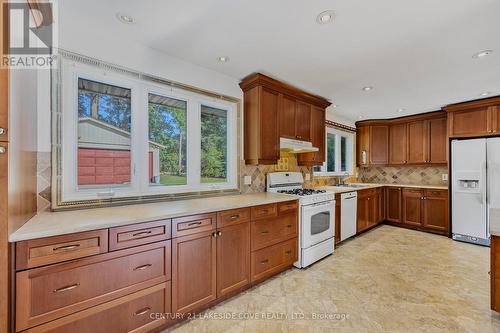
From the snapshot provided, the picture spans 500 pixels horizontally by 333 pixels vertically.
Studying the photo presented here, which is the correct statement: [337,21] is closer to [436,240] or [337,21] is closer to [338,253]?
[338,253]

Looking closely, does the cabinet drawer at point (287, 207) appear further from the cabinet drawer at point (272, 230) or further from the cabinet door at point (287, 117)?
the cabinet door at point (287, 117)

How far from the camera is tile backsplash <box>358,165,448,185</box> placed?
4.77 m

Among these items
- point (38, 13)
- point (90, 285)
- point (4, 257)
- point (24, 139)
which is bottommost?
point (90, 285)

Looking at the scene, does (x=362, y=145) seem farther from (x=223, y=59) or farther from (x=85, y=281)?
(x=85, y=281)

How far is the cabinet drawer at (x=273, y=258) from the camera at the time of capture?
234 cm

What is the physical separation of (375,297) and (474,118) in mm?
3643

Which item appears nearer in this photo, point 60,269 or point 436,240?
point 60,269

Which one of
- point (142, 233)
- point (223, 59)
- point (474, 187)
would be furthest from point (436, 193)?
point (142, 233)

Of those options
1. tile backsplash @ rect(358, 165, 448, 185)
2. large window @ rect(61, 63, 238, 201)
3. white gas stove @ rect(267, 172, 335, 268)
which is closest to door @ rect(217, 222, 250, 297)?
large window @ rect(61, 63, 238, 201)

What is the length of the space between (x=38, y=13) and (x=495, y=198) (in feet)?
18.9

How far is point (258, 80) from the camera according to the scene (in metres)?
2.73

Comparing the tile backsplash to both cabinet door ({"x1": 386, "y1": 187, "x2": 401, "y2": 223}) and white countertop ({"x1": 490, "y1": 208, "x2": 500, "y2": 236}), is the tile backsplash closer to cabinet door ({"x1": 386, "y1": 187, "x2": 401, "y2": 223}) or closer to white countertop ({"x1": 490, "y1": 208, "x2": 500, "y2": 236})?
cabinet door ({"x1": 386, "y1": 187, "x2": 401, "y2": 223})

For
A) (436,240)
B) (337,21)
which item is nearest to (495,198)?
(436,240)

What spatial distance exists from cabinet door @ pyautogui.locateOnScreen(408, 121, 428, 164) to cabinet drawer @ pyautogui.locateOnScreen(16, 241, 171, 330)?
5246 mm
